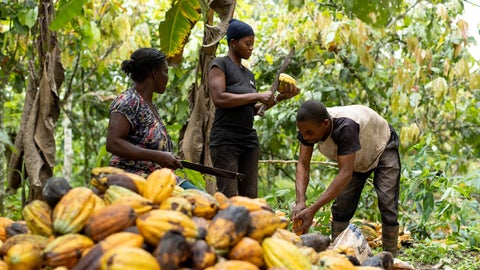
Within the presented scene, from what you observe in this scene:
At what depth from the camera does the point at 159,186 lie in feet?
6.35

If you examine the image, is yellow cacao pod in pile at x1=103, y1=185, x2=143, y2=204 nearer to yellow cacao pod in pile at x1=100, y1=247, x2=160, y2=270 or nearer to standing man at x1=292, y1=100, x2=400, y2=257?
yellow cacao pod in pile at x1=100, y1=247, x2=160, y2=270

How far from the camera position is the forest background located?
4.18 m

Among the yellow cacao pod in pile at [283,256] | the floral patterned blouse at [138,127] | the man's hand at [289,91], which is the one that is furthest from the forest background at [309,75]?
the yellow cacao pod in pile at [283,256]

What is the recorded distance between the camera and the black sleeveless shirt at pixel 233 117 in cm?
372

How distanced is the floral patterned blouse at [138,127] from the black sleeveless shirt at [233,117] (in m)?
0.71

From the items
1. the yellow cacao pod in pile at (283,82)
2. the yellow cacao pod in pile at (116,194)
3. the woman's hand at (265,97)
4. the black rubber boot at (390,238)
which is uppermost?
the yellow cacao pod in pile at (283,82)

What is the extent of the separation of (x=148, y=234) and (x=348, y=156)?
1932 mm

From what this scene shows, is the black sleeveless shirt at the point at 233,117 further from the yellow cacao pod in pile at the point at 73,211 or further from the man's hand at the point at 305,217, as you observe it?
the yellow cacao pod in pile at the point at 73,211

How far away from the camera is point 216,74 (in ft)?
12.0

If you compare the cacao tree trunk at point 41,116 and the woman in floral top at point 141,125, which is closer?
the woman in floral top at point 141,125

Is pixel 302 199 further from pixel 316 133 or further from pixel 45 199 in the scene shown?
pixel 45 199

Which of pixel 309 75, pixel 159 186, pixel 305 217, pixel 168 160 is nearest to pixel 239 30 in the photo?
pixel 168 160

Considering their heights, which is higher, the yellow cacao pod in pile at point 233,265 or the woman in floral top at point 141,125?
the woman in floral top at point 141,125

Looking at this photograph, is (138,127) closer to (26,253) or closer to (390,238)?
(26,253)
